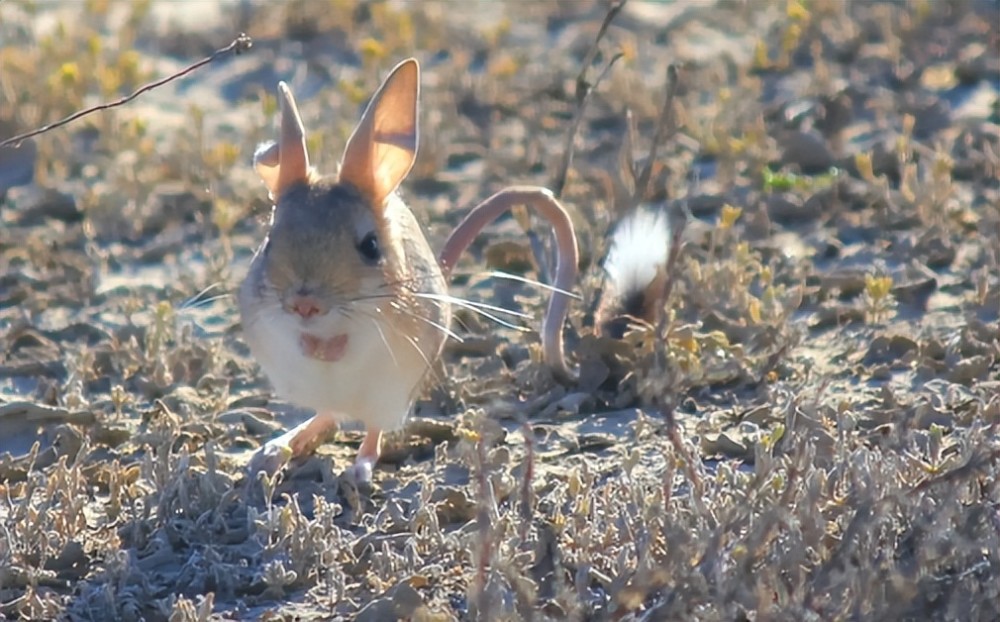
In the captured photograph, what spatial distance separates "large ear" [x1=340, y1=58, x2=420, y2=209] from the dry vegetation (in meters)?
0.42

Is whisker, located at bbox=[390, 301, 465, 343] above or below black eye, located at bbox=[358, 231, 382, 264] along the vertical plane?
below

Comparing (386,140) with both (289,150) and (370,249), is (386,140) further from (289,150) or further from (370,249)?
(370,249)

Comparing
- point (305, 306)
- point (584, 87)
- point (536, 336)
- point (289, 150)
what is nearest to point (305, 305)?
point (305, 306)

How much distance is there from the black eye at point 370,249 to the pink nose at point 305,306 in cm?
26

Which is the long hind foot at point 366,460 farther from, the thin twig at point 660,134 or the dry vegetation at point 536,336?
the thin twig at point 660,134

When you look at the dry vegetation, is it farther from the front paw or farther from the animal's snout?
the animal's snout

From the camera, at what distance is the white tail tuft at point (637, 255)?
18.3 ft

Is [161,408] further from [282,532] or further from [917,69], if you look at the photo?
[917,69]

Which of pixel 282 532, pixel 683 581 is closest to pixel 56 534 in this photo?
pixel 282 532

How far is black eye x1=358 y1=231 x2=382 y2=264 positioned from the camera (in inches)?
186

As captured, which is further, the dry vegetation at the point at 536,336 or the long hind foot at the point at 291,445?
the long hind foot at the point at 291,445

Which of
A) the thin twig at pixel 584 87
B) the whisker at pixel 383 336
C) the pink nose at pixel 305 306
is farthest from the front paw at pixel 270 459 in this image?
the thin twig at pixel 584 87

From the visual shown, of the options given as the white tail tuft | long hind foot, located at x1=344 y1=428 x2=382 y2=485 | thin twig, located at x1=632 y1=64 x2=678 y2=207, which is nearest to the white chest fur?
long hind foot, located at x1=344 y1=428 x2=382 y2=485

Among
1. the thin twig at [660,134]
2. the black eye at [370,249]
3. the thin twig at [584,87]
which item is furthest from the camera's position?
the thin twig at [584,87]
